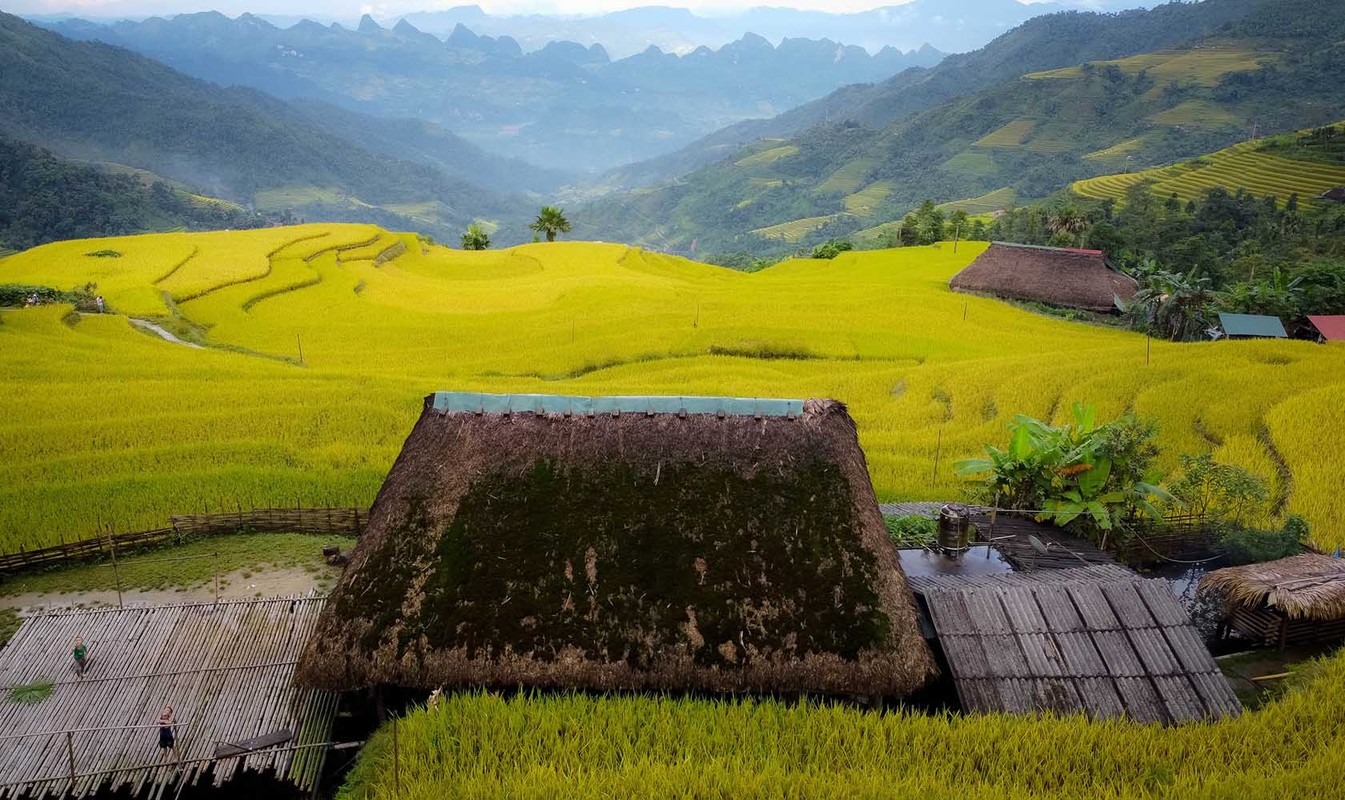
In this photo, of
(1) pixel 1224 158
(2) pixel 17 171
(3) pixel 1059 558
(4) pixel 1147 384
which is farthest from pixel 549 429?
(2) pixel 17 171

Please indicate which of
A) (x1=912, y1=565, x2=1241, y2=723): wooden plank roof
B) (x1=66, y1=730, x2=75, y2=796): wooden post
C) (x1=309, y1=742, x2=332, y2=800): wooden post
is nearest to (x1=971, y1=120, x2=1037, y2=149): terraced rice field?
(x1=912, y1=565, x2=1241, y2=723): wooden plank roof

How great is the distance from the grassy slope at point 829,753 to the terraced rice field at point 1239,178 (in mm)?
47758

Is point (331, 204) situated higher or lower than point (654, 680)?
higher

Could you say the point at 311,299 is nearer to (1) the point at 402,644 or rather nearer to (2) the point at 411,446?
(2) the point at 411,446

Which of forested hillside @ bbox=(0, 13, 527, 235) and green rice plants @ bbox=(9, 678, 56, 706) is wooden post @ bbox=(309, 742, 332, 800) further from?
forested hillside @ bbox=(0, 13, 527, 235)

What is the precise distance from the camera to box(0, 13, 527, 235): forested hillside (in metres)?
110

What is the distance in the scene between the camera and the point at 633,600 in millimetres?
5711

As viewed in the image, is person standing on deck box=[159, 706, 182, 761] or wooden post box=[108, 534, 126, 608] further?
wooden post box=[108, 534, 126, 608]

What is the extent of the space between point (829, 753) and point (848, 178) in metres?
110

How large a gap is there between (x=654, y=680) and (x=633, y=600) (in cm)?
60

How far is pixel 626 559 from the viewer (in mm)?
5965

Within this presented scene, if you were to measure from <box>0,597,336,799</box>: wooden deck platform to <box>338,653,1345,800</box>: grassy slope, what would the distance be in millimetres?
902

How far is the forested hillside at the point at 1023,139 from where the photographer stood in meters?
77.6

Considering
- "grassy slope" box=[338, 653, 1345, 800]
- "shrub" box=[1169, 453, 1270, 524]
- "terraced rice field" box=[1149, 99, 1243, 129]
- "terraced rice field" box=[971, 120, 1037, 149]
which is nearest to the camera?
"grassy slope" box=[338, 653, 1345, 800]
